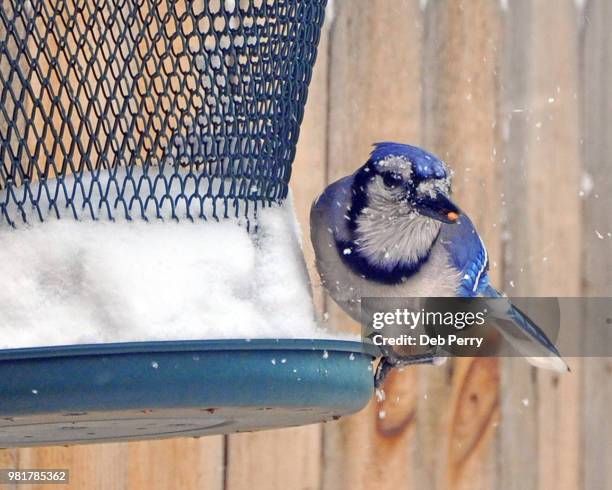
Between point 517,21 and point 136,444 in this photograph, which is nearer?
point 136,444

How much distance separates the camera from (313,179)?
213 cm

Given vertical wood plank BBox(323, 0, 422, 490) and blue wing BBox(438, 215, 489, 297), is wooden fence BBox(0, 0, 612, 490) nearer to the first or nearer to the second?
vertical wood plank BBox(323, 0, 422, 490)

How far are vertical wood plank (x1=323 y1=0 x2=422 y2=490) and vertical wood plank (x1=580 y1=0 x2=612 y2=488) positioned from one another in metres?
0.35

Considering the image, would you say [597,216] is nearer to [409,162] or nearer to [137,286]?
[409,162]

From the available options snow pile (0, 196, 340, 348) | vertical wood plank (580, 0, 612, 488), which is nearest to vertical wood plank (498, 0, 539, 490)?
vertical wood plank (580, 0, 612, 488)

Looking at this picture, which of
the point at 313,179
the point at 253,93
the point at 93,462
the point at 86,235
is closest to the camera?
the point at 86,235

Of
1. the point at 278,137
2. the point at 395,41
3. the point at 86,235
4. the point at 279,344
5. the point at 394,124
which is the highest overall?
the point at 395,41

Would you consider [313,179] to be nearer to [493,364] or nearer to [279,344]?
[493,364]

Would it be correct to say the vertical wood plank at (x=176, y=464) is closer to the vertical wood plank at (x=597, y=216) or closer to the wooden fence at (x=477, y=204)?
the wooden fence at (x=477, y=204)

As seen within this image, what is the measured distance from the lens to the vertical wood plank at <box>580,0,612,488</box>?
224cm

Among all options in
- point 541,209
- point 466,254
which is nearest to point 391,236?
point 466,254

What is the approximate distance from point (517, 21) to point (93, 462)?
3.77 feet

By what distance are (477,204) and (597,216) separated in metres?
0.25

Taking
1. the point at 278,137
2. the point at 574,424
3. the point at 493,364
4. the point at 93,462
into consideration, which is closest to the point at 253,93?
the point at 278,137
